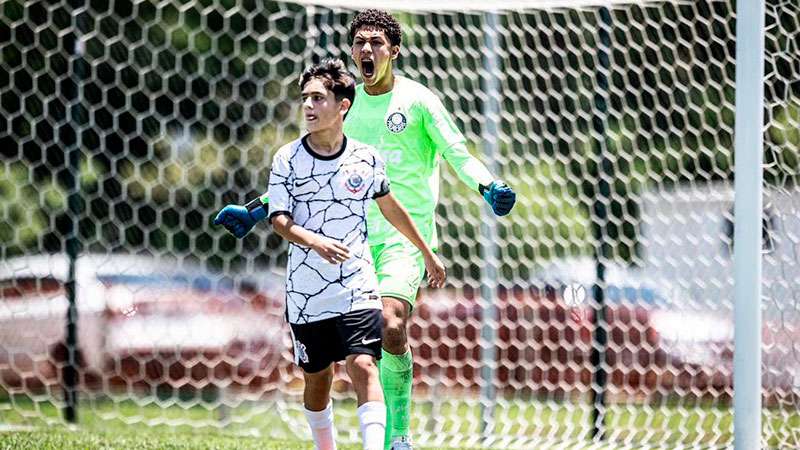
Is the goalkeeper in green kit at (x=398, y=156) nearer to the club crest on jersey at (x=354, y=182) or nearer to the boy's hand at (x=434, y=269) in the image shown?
the boy's hand at (x=434, y=269)

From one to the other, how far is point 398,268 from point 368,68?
84 centimetres

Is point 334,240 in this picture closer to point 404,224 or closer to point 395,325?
point 404,224

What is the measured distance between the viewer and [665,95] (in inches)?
321

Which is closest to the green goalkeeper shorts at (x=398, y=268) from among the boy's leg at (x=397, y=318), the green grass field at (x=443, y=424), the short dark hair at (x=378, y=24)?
the boy's leg at (x=397, y=318)

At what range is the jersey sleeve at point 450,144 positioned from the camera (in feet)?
15.8

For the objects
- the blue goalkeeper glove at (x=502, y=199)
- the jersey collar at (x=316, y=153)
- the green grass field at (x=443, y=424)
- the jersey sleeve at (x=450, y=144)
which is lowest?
the green grass field at (x=443, y=424)

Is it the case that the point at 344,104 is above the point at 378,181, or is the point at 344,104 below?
above

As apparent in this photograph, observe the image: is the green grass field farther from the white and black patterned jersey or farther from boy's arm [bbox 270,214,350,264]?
boy's arm [bbox 270,214,350,264]

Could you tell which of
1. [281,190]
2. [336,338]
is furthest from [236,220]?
[336,338]

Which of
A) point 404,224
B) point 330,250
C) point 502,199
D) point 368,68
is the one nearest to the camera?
point 330,250

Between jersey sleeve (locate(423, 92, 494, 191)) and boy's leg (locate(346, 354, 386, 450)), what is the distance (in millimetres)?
996

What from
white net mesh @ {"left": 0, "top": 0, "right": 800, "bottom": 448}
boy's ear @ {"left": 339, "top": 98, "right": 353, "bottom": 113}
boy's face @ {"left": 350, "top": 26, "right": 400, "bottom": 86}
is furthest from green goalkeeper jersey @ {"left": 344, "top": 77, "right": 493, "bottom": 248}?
white net mesh @ {"left": 0, "top": 0, "right": 800, "bottom": 448}

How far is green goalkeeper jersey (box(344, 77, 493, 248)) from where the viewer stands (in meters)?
4.90

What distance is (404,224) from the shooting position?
4379mm
